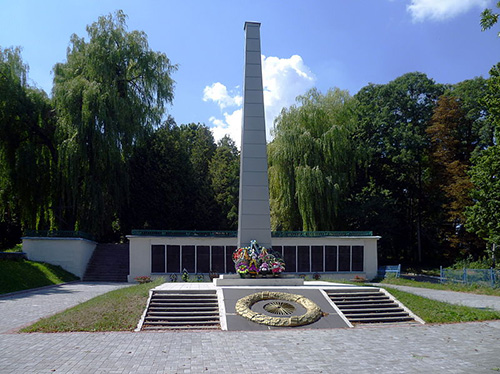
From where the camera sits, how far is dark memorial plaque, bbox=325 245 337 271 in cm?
2753

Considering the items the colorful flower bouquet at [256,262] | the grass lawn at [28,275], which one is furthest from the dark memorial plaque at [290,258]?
the grass lawn at [28,275]

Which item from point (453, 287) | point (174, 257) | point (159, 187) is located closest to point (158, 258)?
point (174, 257)

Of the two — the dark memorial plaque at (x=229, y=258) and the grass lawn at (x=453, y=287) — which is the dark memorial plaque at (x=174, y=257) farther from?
the grass lawn at (x=453, y=287)

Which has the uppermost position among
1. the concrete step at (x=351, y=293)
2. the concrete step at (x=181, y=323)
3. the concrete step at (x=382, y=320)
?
the concrete step at (x=351, y=293)

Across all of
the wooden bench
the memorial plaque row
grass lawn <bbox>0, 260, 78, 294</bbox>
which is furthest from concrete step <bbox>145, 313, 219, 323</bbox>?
the wooden bench

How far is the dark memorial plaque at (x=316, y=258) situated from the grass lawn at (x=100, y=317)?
1499cm

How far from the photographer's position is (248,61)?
19.3 m

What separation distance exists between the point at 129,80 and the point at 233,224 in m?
14.0

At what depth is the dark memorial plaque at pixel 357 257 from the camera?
2784 cm

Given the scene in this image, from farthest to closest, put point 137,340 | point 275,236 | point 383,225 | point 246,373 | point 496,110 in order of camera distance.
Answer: point 383,225 < point 275,236 < point 496,110 < point 137,340 < point 246,373

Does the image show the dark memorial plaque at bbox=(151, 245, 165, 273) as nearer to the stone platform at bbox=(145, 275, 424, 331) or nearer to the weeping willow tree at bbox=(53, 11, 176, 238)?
the weeping willow tree at bbox=(53, 11, 176, 238)

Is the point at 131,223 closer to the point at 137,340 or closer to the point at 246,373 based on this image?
the point at 137,340

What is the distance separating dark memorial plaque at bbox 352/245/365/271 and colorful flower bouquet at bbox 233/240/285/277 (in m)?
11.2

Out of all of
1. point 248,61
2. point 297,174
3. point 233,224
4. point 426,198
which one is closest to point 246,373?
point 248,61
